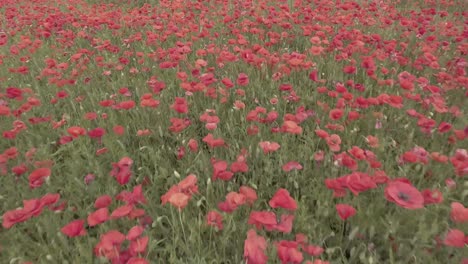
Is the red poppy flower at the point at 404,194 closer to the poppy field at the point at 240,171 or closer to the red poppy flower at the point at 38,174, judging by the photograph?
the poppy field at the point at 240,171

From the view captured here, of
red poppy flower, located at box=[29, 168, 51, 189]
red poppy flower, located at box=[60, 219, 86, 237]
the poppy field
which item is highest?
red poppy flower, located at box=[60, 219, 86, 237]

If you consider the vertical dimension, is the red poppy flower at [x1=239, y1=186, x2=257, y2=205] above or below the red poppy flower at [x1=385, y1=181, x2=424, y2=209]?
below

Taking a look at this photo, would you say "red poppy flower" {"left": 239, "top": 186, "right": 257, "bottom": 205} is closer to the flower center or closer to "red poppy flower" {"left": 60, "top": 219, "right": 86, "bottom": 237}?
the flower center

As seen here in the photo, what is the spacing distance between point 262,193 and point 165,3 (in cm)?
507

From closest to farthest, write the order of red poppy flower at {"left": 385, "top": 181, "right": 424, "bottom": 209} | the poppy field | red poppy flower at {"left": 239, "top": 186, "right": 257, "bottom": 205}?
red poppy flower at {"left": 385, "top": 181, "right": 424, "bottom": 209}
the poppy field
red poppy flower at {"left": 239, "top": 186, "right": 257, "bottom": 205}

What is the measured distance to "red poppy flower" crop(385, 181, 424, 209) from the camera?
1603 millimetres

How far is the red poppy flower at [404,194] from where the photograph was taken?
5.26ft

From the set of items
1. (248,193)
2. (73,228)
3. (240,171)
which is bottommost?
(240,171)

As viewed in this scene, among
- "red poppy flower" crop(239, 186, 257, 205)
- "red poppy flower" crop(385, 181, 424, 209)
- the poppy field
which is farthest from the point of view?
"red poppy flower" crop(239, 186, 257, 205)

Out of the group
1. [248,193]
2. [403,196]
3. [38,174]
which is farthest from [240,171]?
[38,174]

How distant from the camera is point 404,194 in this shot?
5.44 feet

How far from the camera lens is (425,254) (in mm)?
1854

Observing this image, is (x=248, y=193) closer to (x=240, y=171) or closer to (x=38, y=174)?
(x=240, y=171)

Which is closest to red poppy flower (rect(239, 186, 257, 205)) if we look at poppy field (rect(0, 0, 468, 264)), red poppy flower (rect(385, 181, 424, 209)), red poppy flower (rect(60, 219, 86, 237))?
poppy field (rect(0, 0, 468, 264))
